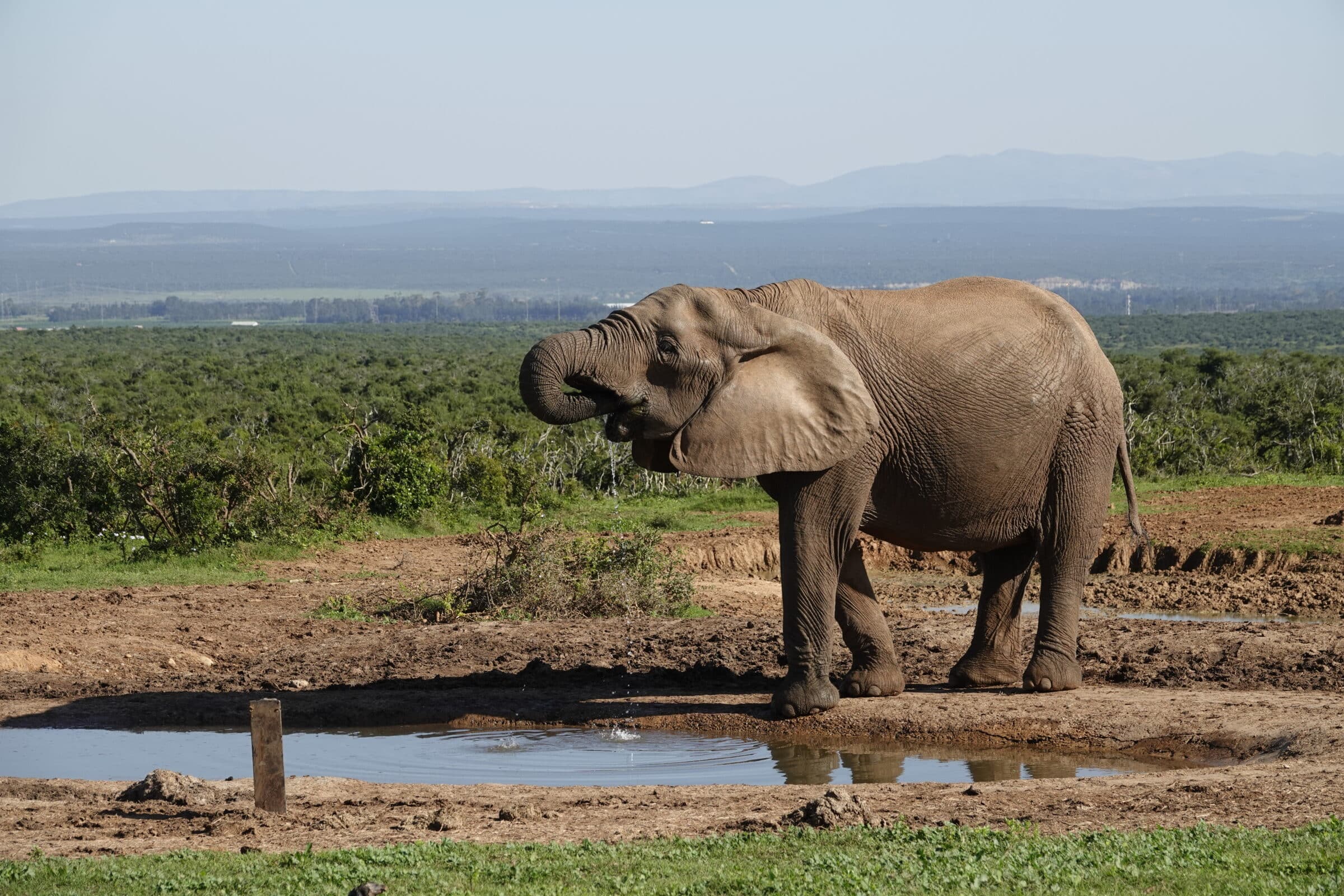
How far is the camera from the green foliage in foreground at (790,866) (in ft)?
22.2

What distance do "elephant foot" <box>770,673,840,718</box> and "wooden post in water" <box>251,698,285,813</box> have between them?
12.6 ft

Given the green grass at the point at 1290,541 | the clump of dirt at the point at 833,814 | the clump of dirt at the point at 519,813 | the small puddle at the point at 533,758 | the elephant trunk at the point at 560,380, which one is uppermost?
the elephant trunk at the point at 560,380

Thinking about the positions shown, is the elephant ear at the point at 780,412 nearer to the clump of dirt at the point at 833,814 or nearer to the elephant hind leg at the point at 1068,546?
the elephant hind leg at the point at 1068,546

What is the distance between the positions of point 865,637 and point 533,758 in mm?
2638

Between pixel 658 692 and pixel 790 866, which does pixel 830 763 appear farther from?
pixel 790 866

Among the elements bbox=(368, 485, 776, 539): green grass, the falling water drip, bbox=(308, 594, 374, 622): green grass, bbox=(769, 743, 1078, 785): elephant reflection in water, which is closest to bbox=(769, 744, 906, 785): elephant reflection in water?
bbox=(769, 743, 1078, 785): elephant reflection in water

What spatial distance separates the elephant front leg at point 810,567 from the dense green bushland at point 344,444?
730 centimetres

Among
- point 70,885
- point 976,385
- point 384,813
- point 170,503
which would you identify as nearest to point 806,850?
point 384,813

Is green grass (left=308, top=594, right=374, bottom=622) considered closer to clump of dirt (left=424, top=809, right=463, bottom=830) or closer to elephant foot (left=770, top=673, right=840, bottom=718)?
elephant foot (left=770, top=673, right=840, bottom=718)

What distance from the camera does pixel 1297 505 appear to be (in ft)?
71.2

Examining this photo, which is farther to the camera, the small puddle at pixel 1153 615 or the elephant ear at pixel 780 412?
the small puddle at pixel 1153 615

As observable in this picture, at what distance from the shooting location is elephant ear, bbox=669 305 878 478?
1051 cm

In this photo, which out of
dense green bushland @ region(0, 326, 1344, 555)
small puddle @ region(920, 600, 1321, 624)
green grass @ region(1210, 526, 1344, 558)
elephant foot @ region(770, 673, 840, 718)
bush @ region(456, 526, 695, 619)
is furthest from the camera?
dense green bushland @ region(0, 326, 1344, 555)


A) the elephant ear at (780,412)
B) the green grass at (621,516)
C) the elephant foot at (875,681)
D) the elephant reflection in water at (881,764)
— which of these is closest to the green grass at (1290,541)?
the green grass at (621,516)
